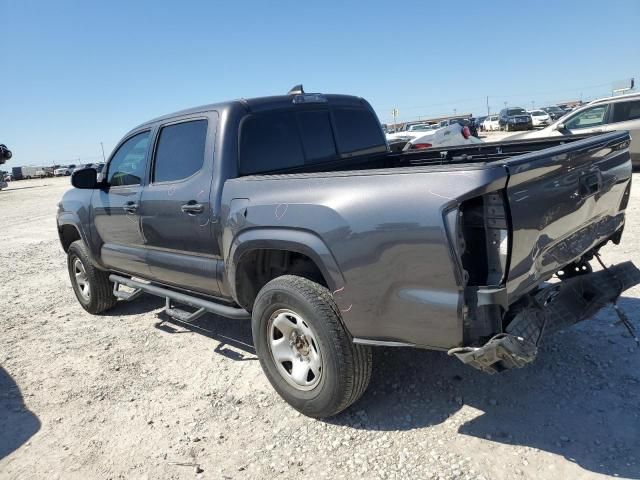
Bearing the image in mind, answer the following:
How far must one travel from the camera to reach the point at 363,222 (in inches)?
102

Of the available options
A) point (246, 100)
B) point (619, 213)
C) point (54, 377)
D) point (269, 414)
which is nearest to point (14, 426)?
point (54, 377)

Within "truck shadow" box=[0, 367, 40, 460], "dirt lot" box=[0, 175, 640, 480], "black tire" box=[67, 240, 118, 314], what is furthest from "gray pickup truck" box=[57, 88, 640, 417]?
"truck shadow" box=[0, 367, 40, 460]

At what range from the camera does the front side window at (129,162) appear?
4.47 meters

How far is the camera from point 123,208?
4578 mm

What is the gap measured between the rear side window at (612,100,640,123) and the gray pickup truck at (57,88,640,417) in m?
9.13

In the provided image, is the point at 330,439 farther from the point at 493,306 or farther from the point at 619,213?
the point at 619,213

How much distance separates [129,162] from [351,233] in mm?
2912

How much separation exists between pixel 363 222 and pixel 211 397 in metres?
1.88

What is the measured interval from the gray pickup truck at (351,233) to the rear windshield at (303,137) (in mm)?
12

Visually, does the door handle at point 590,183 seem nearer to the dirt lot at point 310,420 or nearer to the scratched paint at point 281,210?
the dirt lot at point 310,420

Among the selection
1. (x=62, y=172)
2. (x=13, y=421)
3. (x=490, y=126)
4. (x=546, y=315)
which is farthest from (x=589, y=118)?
(x=62, y=172)

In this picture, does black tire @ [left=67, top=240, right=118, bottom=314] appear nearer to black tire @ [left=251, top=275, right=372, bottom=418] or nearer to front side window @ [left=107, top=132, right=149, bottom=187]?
front side window @ [left=107, top=132, right=149, bottom=187]

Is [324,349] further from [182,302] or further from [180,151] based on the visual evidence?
[180,151]

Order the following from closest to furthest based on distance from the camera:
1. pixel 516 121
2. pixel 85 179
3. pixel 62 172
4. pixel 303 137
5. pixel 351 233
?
pixel 351 233 → pixel 303 137 → pixel 85 179 → pixel 516 121 → pixel 62 172
